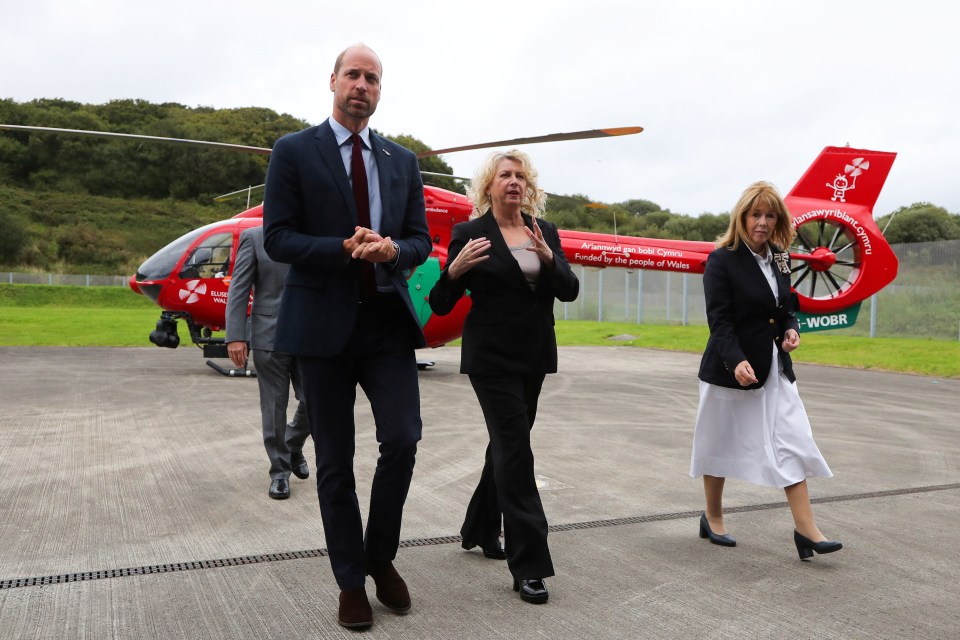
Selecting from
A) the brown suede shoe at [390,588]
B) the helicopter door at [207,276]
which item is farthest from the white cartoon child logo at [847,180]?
the brown suede shoe at [390,588]

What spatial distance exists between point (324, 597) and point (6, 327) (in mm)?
22533

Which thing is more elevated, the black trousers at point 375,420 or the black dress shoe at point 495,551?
the black trousers at point 375,420

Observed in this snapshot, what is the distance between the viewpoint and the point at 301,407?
17.8 feet

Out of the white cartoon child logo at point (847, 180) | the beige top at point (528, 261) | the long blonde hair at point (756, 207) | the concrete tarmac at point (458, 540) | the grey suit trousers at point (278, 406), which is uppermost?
the white cartoon child logo at point (847, 180)

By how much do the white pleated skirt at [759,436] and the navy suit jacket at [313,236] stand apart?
1851 mm

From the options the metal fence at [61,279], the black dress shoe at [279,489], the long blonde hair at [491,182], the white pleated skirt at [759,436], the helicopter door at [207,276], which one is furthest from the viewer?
the metal fence at [61,279]

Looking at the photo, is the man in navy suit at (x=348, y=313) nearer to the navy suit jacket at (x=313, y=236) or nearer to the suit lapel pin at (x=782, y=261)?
the navy suit jacket at (x=313, y=236)

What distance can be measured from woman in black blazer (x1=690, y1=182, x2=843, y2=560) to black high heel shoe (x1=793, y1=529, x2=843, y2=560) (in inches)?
4.9

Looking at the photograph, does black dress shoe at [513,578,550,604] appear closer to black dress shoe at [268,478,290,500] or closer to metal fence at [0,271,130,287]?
black dress shoe at [268,478,290,500]

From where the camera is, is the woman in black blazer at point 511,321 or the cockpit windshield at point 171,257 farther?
the cockpit windshield at point 171,257

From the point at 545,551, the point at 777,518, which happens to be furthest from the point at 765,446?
the point at 545,551

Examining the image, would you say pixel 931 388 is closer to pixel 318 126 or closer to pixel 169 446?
pixel 169 446

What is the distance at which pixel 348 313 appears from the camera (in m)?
3.13

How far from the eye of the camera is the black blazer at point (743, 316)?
4.11 m
